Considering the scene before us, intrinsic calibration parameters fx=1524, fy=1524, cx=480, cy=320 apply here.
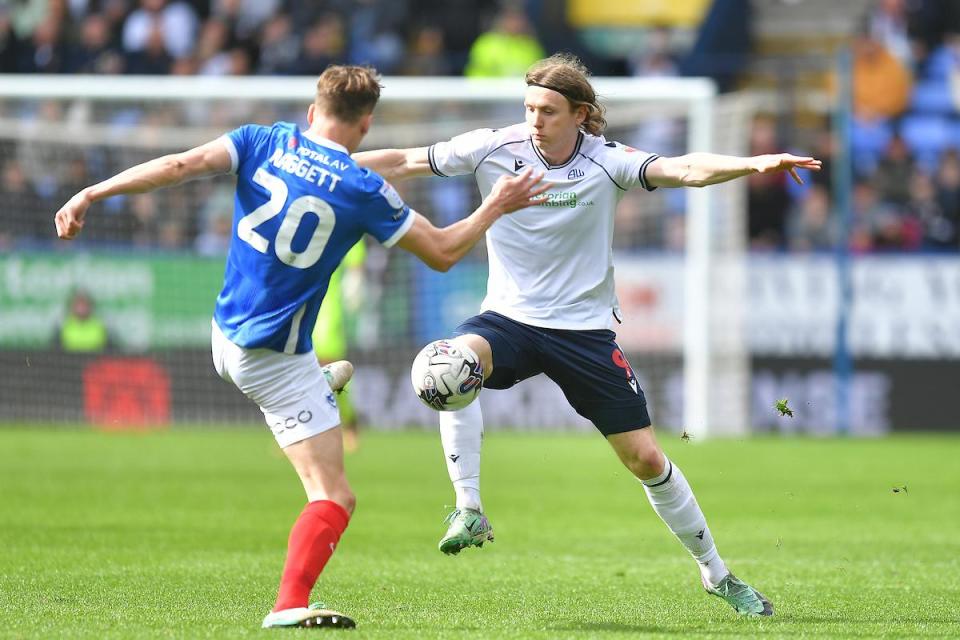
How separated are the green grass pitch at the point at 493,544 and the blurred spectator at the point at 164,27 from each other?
621 centimetres

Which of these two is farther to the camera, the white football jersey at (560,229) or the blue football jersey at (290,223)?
the white football jersey at (560,229)

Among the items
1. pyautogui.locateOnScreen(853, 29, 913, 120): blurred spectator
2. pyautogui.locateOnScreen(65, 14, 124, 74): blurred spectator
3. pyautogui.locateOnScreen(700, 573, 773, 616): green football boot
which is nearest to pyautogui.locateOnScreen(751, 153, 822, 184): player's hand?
pyautogui.locateOnScreen(700, 573, 773, 616): green football boot

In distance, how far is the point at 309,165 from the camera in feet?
19.4

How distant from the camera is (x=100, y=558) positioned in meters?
8.27

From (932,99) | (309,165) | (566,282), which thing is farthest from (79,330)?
(309,165)

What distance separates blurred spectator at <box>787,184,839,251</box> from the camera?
19.3 metres

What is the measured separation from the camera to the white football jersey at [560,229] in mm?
7121

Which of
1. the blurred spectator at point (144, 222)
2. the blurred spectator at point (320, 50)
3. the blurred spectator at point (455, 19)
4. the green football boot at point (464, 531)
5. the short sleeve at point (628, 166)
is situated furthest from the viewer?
the blurred spectator at point (455, 19)

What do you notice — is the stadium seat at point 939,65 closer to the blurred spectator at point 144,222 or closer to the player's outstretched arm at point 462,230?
the blurred spectator at point 144,222

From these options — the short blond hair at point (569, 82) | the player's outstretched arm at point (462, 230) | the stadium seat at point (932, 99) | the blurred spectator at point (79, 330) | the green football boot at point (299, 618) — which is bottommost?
the green football boot at point (299, 618)

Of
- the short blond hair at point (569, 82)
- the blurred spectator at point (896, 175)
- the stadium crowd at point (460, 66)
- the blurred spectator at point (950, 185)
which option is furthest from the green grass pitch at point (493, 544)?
the blurred spectator at point (896, 175)

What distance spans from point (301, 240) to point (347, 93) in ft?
1.97

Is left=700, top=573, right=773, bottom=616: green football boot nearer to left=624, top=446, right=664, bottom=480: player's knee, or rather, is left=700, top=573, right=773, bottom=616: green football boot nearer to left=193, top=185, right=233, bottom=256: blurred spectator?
left=624, top=446, right=664, bottom=480: player's knee

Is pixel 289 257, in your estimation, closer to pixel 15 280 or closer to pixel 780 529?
pixel 780 529
